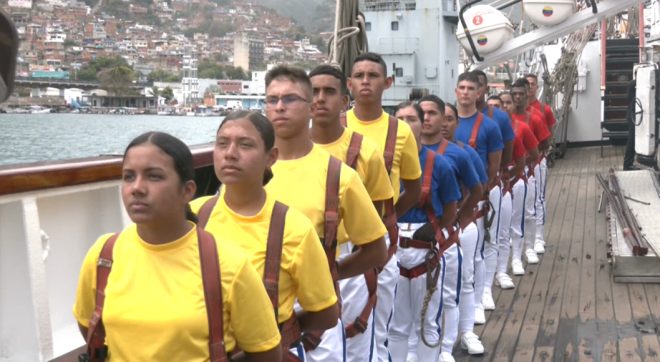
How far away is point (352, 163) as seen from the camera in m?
4.43

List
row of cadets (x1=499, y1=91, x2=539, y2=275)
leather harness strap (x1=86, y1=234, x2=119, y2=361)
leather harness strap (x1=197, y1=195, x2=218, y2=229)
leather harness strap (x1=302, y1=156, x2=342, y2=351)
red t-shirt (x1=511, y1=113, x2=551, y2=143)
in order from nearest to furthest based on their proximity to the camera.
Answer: leather harness strap (x1=86, y1=234, x2=119, y2=361), leather harness strap (x1=197, y1=195, x2=218, y2=229), leather harness strap (x1=302, y1=156, x2=342, y2=351), row of cadets (x1=499, y1=91, x2=539, y2=275), red t-shirt (x1=511, y1=113, x2=551, y2=143)

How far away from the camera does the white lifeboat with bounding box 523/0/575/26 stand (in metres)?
11.2

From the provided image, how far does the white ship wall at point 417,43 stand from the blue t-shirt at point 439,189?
73.0ft

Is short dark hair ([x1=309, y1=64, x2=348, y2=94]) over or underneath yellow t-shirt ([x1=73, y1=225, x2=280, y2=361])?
A: over

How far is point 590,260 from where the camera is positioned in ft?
32.1

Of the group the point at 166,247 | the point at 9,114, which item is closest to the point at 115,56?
the point at 9,114

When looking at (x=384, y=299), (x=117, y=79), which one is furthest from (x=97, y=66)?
(x=384, y=299)

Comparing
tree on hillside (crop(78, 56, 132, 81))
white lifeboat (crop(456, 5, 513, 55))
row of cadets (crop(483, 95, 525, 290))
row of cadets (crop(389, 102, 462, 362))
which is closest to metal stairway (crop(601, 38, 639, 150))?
white lifeboat (crop(456, 5, 513, 55))

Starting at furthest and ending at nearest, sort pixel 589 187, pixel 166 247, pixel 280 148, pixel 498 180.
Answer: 1. pixel 589 187
2. pixel 498 180
3. pixel 280 148
4. pixel 166 247

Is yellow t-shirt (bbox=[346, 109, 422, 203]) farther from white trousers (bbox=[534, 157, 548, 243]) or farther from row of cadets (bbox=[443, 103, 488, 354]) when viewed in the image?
white trousers (bbox=[534, 157, 548, 243])

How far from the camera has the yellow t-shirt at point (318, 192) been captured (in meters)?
3.73

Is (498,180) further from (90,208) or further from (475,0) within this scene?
(90,208)

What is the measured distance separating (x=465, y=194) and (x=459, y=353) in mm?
1120

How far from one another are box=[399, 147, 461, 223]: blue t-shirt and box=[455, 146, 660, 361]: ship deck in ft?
4.01
